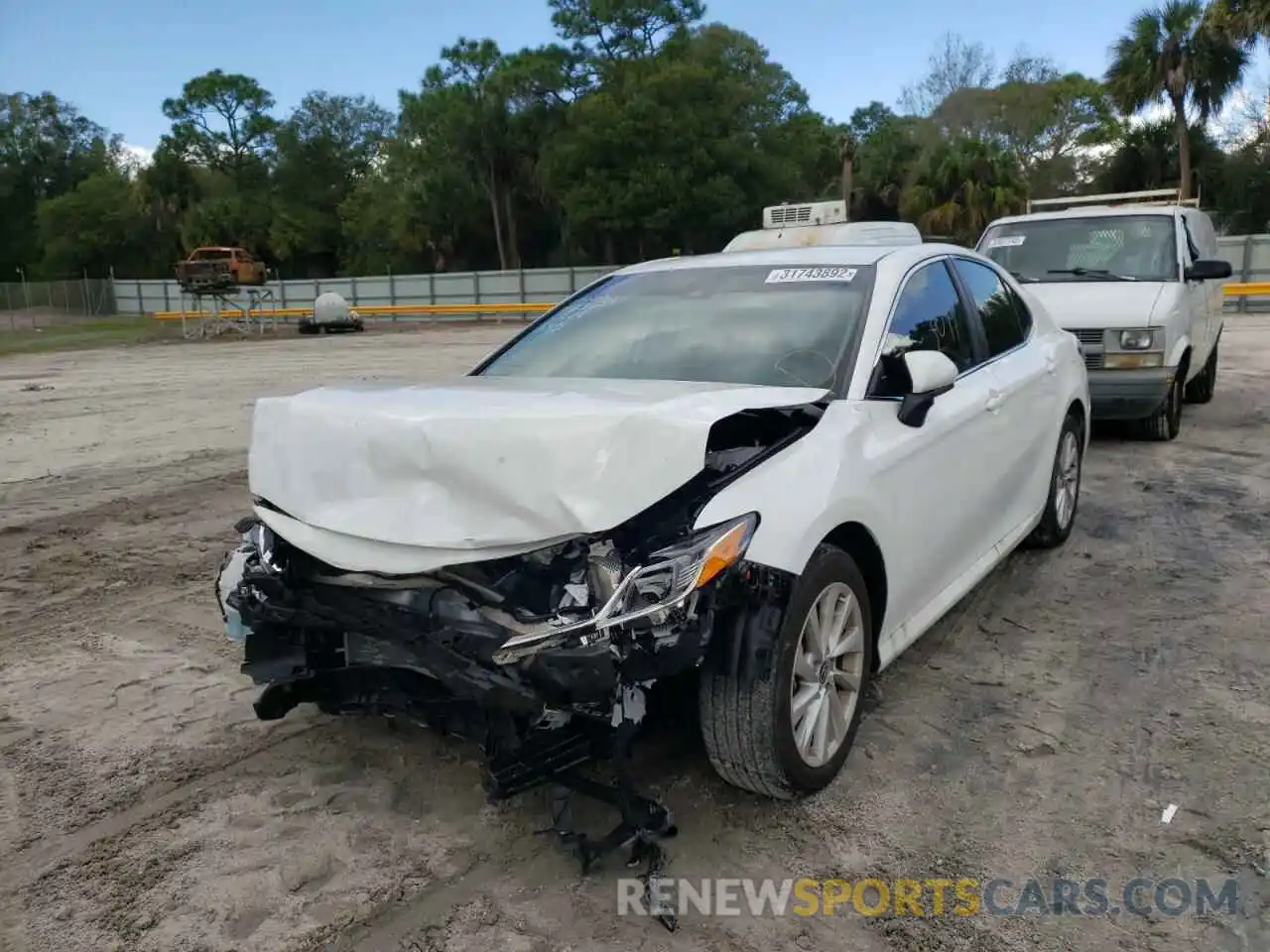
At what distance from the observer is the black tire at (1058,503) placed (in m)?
5.36

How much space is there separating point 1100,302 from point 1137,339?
1.61 ft

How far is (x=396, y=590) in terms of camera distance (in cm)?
283

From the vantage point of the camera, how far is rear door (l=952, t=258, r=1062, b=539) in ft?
14.6

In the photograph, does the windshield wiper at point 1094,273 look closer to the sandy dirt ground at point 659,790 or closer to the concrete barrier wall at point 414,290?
the sandy dirt ground at point 659,790

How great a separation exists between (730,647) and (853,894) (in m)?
0.73

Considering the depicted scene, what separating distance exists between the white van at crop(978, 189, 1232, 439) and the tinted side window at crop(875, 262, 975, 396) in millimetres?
3998

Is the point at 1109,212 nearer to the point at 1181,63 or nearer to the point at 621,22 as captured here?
the point at 1181,63

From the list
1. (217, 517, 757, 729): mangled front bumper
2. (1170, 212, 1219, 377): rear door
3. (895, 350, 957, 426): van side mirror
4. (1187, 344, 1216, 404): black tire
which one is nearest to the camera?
(217, 517, 757, 729): mangled front bumper

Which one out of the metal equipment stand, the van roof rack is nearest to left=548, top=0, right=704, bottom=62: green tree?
the metal equipment stand

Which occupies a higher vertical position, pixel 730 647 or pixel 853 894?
pixel 730 647

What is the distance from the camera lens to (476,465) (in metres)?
2.74

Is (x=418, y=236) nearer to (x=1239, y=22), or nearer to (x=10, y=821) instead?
(x=1239, y=22)

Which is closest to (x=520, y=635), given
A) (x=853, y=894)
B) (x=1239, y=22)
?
(x=853, y=894)

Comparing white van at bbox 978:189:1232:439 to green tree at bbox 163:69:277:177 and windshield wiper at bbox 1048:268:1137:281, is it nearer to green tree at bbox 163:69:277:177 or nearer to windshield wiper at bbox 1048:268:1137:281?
windshield wiper at bbox 1048:268:1137:281
